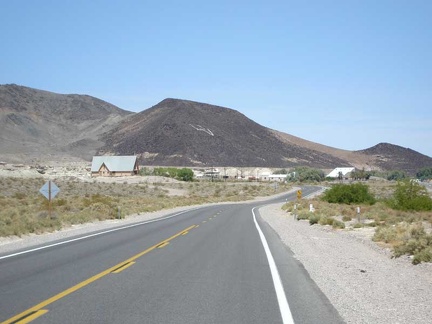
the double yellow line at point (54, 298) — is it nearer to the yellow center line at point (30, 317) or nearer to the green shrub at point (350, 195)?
the yellow center line at point (30, 317)

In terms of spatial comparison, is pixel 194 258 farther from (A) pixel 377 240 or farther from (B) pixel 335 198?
(B) pixel 335 198

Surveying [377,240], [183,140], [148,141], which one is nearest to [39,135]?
[148,141]

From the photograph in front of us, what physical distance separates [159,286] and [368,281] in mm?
4566

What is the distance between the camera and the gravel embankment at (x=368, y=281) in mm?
8828

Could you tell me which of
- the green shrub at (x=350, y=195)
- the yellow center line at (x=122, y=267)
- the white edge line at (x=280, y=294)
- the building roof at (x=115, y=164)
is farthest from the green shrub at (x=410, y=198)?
the building roof at (x=115, y=164)

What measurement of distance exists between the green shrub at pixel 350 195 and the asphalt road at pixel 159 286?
1574 inches

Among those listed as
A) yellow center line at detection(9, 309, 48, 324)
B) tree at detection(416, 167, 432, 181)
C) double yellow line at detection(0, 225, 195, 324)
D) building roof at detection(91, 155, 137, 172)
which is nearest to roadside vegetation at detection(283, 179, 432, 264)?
double yellow line at detection(0, 225, 195, 324)

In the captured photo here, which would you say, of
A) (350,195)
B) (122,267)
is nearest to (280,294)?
(122,267)

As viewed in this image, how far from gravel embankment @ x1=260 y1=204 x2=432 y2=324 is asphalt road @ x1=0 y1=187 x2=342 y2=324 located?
1.30 ft

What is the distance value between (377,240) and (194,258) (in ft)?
31.4

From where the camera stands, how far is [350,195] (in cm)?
5766

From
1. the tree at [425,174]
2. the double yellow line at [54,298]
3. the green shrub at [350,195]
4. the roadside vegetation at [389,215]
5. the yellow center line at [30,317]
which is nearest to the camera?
the yellow center line at [30,317]

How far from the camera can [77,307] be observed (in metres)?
8.78

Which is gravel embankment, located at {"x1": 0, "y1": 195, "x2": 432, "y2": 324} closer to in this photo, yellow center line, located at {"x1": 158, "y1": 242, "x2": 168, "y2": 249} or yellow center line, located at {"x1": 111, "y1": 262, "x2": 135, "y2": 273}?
yellow center line, located at {"x1": 158, "y1": 242, "x2": 168, "y2": 249}
